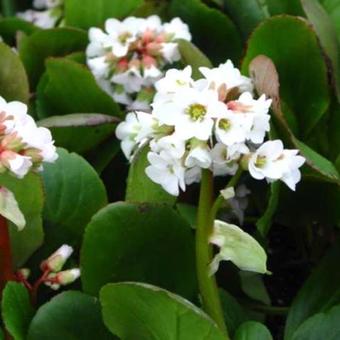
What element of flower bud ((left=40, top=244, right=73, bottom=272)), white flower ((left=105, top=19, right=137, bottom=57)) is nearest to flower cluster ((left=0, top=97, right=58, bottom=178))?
flower bud ((left=40, top=244, right=73, bottom=272))

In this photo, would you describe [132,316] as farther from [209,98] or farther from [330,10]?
[330,10]

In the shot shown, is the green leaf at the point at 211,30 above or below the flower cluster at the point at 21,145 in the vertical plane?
below

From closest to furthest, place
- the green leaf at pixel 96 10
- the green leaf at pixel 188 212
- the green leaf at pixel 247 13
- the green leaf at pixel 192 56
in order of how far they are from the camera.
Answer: the green leaf at pixel 188 212, the green leaf at pixel 192 56, the green leaf at pixel 247 13, the green leaf at pixel 96 10

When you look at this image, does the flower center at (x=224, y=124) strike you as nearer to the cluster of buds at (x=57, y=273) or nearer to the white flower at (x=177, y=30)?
the cluster of buds at (x=57, y=273)

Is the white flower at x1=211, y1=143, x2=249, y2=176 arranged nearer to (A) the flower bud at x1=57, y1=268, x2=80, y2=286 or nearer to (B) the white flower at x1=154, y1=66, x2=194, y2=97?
(B) the white flower at x1=154, y1=66, x2=194, y2=97

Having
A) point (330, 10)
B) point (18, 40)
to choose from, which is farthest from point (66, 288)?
point (330, 10)

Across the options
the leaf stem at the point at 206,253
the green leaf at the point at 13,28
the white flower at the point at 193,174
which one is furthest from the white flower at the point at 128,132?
the green leaf at the point at 13,28

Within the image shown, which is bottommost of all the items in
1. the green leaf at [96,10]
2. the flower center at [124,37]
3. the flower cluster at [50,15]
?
the flower cluster at [50,15]
